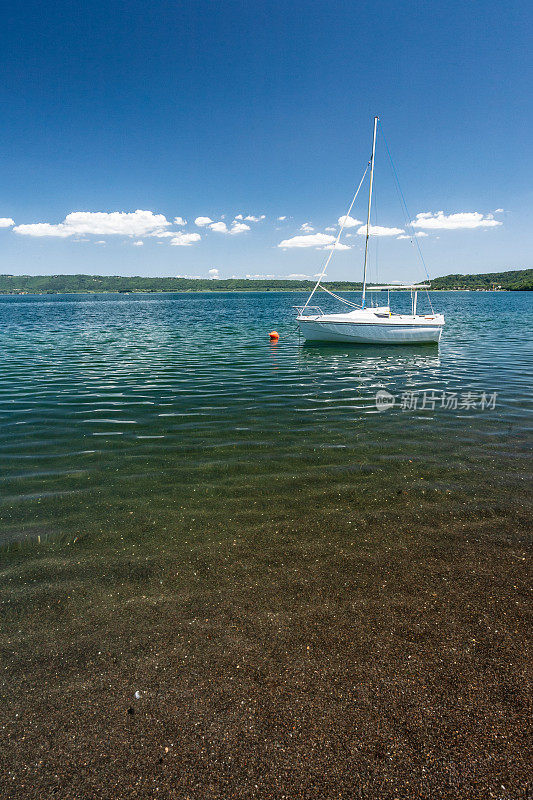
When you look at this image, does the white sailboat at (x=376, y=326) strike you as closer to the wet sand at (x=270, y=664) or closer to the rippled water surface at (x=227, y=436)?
the rippled water surface at (x=227, y=436)

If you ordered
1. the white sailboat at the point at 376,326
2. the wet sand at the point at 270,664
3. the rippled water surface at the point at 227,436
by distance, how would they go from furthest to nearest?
the white sailboat at the point at 376,326 < the rippled water surface at the point at 227,436 < the wet sand at the point at 270,664

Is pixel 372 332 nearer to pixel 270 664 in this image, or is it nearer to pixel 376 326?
pixel 376 326

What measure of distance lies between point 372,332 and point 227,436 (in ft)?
69.3

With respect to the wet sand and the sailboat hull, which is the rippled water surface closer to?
the wet sand

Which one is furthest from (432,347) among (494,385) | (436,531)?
(436,531)

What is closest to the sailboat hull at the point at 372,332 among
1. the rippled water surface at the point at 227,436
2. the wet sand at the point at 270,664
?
the rippled water surface at the point at 227,436

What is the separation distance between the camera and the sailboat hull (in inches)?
1111

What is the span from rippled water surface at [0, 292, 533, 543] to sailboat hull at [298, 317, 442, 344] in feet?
19.7

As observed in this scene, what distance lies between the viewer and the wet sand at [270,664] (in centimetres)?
296

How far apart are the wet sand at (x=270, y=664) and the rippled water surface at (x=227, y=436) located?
120 cm

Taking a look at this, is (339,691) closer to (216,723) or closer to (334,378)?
(216,723)

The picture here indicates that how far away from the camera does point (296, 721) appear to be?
3307 millimetres

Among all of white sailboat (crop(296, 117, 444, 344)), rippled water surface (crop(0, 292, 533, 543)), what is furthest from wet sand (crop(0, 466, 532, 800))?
white sailboat (crop(296, 117, 444, 344))

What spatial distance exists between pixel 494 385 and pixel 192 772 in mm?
18079
